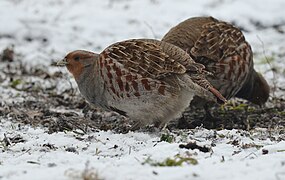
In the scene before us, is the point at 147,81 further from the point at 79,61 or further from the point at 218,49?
the point at 218,49

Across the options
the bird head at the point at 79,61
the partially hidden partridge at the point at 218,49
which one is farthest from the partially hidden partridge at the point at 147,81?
the partially hidden partridge at the point at 218,49

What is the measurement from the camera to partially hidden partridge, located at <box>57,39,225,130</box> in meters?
4.93

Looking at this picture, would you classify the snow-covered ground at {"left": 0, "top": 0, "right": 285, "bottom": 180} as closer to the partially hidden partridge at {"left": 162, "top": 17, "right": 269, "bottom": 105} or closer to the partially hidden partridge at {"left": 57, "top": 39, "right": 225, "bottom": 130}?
the partially hidden partridge at {"left": 57, "top": 39, "right": 225, "bottom": 130}

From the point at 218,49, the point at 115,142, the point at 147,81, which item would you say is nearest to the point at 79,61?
the point at 147,81

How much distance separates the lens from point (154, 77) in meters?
4.92

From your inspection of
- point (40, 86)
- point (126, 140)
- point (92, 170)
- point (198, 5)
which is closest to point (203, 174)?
point (92, 170)

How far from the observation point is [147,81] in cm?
491

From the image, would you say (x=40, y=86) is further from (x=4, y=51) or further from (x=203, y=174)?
(x=203, y=174)

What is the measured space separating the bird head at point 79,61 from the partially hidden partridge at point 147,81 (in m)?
0.16

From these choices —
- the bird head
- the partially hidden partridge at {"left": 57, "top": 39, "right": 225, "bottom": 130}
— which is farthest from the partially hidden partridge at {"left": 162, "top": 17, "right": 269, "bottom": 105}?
the bird head

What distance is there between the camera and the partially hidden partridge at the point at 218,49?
5.86m

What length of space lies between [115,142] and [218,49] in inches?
72.3

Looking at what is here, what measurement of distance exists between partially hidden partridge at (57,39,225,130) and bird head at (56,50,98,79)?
6.2 inches

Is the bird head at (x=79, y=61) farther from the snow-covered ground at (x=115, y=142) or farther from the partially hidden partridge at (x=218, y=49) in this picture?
the partially hidden partridge at (x=218, y=49)
